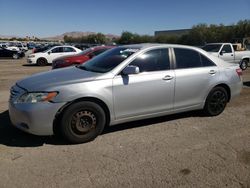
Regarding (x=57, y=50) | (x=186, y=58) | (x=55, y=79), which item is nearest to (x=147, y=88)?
(x=186, y=58)

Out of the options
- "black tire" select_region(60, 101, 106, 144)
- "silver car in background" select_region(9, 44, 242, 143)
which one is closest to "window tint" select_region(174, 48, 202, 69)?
"silver car in background" select_region(9, 44, 242, 143)

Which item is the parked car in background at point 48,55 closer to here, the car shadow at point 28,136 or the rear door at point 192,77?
the car shadow at point 28,136

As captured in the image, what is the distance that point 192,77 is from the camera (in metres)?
5.70

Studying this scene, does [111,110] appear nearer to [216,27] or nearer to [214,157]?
[214,157]

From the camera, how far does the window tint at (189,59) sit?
18.6 ft

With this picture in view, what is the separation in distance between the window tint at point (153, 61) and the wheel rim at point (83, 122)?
3.98 ft

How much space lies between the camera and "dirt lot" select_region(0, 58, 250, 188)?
3572 mm

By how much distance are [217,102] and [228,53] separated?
1130cm

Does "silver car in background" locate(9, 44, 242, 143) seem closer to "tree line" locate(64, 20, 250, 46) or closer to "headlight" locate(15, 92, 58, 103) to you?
"headlight" locate(15, 92, 58, 103)

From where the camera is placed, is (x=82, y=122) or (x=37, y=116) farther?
(x=82, y=122)

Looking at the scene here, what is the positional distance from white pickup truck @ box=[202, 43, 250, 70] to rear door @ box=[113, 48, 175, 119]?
1152cm

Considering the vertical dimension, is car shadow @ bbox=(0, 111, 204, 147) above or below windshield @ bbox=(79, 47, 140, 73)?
below

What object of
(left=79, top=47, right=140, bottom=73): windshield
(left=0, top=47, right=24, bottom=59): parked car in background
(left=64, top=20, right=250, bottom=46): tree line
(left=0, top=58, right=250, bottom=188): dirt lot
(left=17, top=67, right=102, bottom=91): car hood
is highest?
(left=64, top=20, right=250, bottom=46): tree line

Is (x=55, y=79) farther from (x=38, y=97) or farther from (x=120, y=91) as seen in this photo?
(x=120, y=91)
